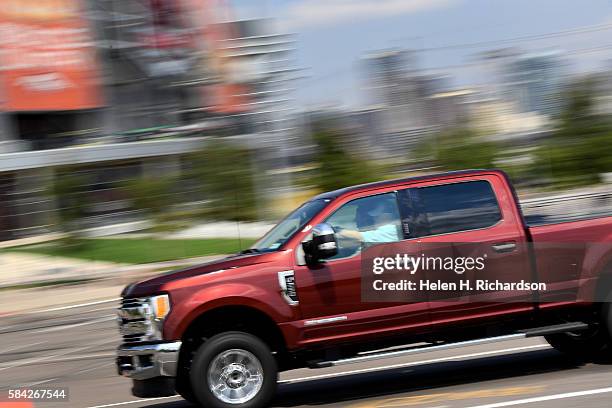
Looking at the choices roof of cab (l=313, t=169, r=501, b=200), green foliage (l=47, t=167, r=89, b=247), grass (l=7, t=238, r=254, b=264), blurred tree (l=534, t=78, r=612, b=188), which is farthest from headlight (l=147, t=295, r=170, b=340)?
blurred tree (l=534, t=78, r=612, b=188)

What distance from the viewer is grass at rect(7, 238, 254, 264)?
32.0m

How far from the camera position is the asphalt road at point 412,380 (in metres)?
7.75

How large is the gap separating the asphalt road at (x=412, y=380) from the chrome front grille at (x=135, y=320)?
4.26 feet

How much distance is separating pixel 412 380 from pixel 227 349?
7.32 ft

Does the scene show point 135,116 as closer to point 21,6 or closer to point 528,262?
point 21,6

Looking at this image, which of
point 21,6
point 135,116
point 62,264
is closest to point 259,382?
point 62,264

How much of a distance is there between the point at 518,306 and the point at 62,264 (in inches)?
993

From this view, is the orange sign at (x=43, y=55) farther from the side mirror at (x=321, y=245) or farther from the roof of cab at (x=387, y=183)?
the side mirror at (x=321, y=245)

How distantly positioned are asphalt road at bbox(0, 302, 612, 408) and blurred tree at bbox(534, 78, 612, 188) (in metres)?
30.1

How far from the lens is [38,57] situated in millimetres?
51344

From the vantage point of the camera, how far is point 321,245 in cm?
778

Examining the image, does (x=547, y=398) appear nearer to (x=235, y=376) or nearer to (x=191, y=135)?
(x=235, y=376)

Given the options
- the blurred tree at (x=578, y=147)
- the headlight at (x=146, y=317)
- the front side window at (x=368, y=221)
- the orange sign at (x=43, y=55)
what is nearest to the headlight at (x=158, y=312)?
the headlight at (x=146, y=317)

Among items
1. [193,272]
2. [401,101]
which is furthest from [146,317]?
[401,101]
